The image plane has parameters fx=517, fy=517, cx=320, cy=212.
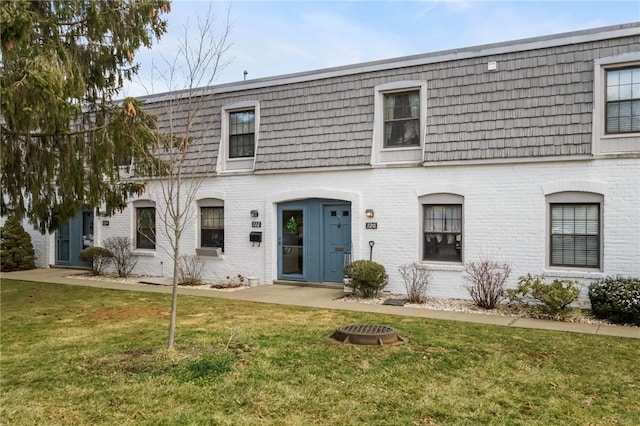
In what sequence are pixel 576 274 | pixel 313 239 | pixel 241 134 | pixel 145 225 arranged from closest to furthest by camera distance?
pixel 576 274, pixel 313 239, pixel 241 134, pixel 145 225

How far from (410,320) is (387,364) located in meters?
2.94

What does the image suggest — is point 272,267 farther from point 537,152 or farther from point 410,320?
point 537,152

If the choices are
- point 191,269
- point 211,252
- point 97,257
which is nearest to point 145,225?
point 97,257

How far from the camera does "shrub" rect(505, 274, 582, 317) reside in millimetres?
9312

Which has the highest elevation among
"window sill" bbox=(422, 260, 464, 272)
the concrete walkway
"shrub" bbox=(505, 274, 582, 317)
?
"window sill" bbox=(422, 260, 464, 272)

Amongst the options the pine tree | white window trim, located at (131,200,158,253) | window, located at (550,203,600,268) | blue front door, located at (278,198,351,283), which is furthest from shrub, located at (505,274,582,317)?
white window trim, located at (131,200,158,253)

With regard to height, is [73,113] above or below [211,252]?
above

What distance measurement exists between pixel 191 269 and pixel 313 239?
3.90 metres

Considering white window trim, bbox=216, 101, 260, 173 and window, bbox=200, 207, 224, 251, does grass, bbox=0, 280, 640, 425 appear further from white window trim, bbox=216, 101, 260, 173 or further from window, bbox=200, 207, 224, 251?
white window trim, bbox=216, 101, 260, 173

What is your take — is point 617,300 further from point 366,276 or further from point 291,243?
point 291,243

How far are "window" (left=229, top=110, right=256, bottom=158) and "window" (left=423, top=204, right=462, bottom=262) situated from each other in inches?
211

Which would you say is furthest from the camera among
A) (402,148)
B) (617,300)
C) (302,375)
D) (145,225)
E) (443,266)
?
(145,225)

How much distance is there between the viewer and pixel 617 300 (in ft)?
29.5

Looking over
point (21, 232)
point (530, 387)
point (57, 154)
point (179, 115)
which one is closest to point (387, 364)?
point (530, 387)
